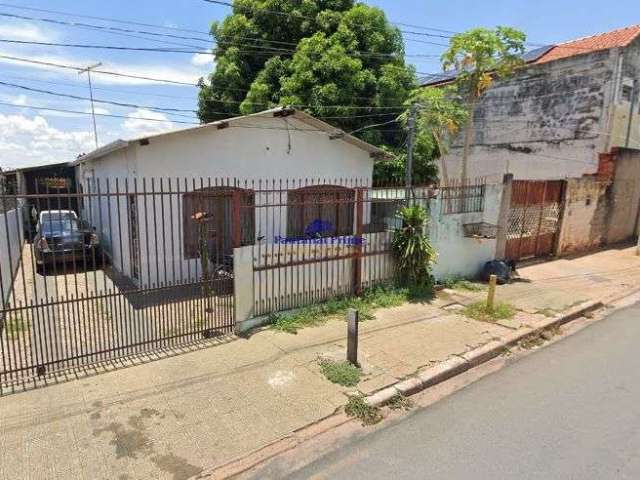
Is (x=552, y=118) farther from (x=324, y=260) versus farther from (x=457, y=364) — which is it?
(x=457, y=364)

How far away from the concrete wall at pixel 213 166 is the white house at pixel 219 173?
2cm

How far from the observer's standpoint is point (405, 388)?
4828 millimetres

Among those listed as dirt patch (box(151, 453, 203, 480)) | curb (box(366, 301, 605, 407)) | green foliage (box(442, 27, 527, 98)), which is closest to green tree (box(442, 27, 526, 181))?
green foliage (box(442, 27, 527, 98))

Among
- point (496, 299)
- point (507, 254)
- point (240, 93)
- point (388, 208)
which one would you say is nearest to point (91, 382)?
point (388, 208)

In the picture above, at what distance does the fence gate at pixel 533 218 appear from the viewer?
1077 cm

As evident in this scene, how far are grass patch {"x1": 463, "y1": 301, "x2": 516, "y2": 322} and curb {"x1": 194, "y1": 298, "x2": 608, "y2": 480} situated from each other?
57 cm

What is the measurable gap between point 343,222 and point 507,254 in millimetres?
4465

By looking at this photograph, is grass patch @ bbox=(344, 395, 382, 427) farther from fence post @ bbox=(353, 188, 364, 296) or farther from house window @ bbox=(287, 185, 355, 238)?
house window @ bbox=(287, 185, 355, 238)

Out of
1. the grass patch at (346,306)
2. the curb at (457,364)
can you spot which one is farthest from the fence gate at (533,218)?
the grass patch at (346,306)

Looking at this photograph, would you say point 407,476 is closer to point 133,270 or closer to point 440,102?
point 133,270

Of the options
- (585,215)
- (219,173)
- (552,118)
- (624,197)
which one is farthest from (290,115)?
(624,197)

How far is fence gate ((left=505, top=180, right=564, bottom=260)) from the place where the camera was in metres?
10.8

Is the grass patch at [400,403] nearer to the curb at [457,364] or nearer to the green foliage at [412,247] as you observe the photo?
the curb at [457,364]

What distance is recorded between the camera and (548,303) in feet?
26.6
